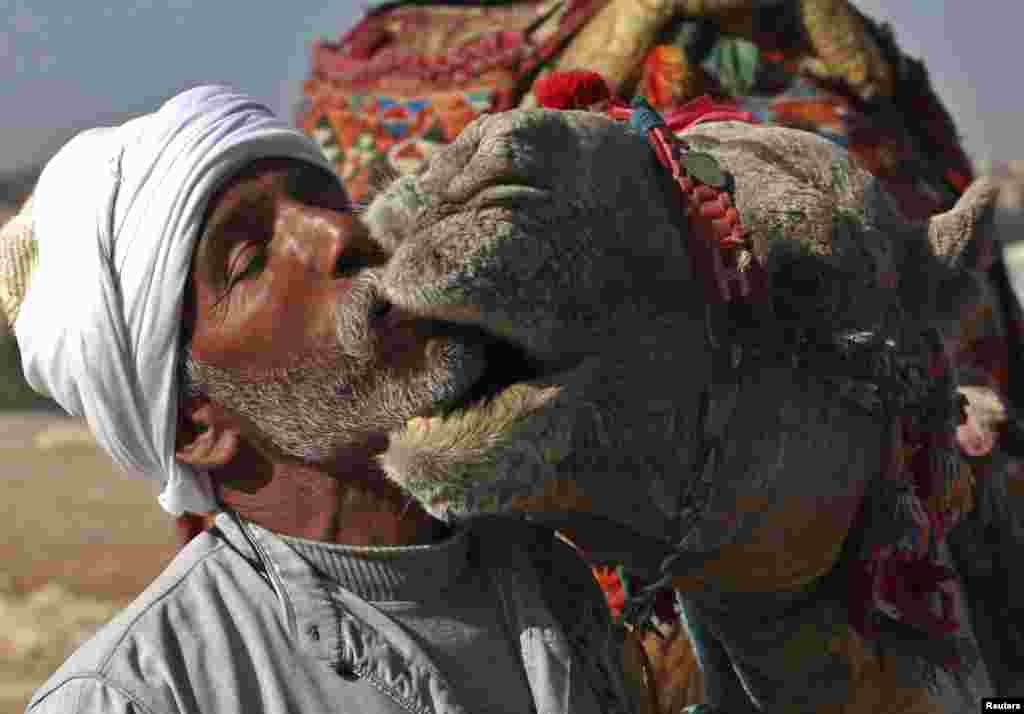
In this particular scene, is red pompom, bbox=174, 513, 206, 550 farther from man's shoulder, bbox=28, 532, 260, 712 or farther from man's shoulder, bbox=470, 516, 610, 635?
man's shoulder, bbox=470, 516, 610, 635

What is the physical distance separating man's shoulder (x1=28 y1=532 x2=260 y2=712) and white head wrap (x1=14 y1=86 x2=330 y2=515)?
4.9 inches

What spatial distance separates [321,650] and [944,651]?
2.19 ft

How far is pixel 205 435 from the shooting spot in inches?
65.3

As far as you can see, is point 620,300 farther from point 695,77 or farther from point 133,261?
point 695,77

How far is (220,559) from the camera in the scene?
1.60m

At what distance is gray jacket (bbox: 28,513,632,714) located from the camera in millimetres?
1426

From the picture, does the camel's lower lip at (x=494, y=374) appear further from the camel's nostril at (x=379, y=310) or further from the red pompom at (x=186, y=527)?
the red pompom at (x=186, y=527)

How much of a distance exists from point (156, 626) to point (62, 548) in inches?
249

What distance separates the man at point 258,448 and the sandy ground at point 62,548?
3491 millimetres

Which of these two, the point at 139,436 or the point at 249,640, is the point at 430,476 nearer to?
the point at 249,640

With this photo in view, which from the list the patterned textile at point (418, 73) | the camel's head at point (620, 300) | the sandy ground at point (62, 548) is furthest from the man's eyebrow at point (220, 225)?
the sandy ground at point (62, 548)

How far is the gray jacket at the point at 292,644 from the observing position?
4.68 ft

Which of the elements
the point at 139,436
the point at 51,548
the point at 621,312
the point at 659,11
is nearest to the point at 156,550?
the point at 51,548

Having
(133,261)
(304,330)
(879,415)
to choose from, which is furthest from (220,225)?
(879,415)
